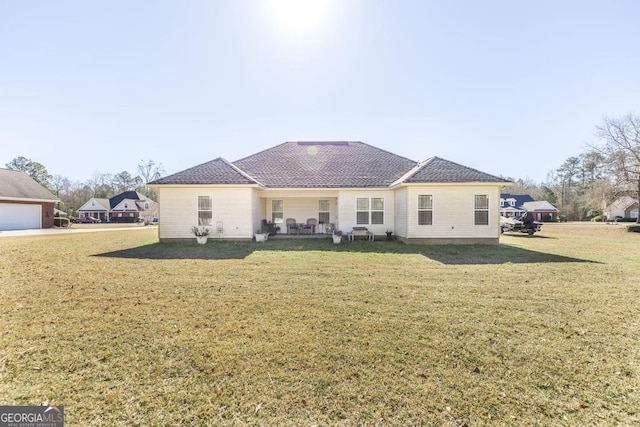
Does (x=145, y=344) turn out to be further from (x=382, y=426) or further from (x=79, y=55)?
(x=79, y=55)

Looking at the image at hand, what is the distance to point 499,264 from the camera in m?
9.34

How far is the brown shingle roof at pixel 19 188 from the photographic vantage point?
23.6m

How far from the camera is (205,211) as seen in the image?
14297mm

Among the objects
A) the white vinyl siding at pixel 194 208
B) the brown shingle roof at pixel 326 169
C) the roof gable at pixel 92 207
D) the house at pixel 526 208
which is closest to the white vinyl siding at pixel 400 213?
the brown shingle roof at pixel 326 169

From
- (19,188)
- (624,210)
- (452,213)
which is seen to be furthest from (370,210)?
(624,210)

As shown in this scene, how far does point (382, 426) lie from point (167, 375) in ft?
7.63

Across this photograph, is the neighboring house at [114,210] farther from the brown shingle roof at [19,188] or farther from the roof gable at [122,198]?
the brown shingle roof at [19,188]

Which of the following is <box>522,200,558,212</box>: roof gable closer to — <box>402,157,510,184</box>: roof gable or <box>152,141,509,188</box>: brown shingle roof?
<box>152,141,509,188</box>: brown shingle roof

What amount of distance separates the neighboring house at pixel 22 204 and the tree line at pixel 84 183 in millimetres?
26492

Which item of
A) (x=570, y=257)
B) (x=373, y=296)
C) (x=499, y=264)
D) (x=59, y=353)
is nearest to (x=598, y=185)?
(x=570, y=257)

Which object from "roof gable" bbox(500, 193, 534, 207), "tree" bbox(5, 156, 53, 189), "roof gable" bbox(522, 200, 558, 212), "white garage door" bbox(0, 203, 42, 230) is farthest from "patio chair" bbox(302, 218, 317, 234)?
"tree" bbox(5, 156, 53, 189)

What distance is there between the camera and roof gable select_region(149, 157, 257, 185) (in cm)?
1391

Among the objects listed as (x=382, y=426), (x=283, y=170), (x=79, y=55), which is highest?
(x=79, y=55)

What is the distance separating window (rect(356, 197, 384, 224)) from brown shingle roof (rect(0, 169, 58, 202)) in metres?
28.0
